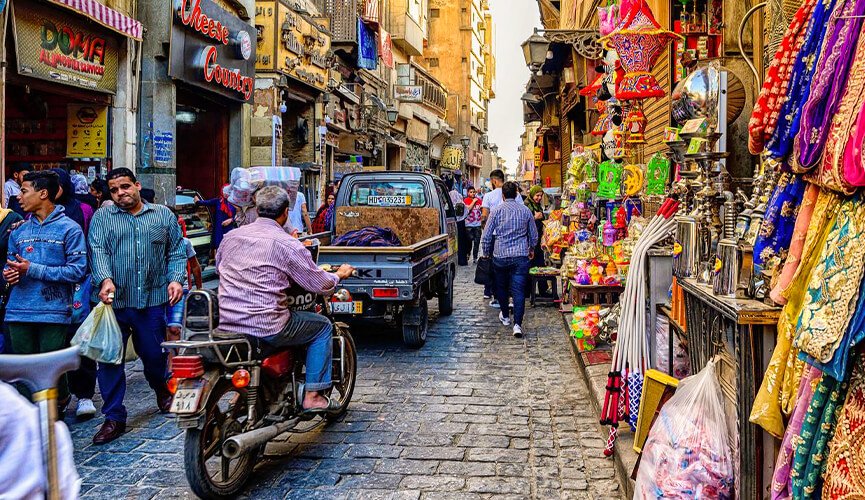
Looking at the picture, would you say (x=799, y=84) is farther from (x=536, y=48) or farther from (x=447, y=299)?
(x=536, y=48)

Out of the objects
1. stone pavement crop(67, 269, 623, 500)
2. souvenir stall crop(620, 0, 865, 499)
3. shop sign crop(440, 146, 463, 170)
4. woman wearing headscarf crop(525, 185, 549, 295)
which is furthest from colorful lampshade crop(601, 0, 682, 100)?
shop sign crop(440, 146, 463, 170)

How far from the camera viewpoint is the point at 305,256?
481cm

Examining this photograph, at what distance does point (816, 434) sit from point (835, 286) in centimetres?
51

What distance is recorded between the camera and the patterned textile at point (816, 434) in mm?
→ 2406

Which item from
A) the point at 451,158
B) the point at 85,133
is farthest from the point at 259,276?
the point at 451,158

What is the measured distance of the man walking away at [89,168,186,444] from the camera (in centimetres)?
541

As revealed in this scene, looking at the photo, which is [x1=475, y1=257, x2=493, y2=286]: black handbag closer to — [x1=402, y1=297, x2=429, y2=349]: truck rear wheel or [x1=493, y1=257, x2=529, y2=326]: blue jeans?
[x1=493, y1=257, x2=529, y2=326]: blue jeans

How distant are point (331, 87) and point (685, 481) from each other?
2266 centimetres

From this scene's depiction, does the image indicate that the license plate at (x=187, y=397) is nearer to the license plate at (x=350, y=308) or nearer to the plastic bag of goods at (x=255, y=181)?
the plastic bag of goods at (x=255, y=181)

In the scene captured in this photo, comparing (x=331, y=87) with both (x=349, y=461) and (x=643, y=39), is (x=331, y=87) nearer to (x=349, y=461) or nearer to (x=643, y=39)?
(x=643, y=39)

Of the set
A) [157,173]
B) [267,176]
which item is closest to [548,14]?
[157,173]

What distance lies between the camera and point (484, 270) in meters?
10.8

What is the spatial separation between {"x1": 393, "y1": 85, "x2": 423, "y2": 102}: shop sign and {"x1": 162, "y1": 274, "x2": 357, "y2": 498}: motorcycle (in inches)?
1264

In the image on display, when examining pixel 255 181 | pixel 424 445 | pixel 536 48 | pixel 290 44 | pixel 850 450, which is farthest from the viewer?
pixel 290 44
